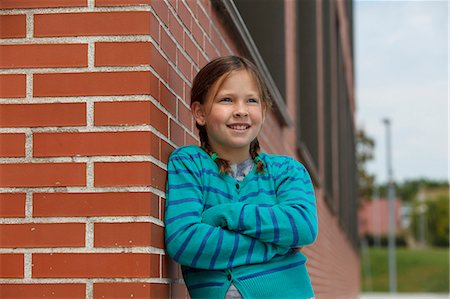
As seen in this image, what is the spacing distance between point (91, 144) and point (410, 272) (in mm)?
62767

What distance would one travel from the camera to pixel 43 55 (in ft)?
9.77

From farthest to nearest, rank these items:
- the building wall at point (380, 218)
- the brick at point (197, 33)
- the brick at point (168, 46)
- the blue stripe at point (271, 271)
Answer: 1. the building wall at point (380, 218)
2. the brick at point (197, 33)
3. the brick at point (168, 46)
4. the blue stripe at point (271, 271)

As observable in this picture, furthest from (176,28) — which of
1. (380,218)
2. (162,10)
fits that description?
(380,218)

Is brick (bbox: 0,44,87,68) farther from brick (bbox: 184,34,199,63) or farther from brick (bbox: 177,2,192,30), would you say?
brick (bbox: 184,34,199,63)

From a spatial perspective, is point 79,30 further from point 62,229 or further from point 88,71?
point 62,229

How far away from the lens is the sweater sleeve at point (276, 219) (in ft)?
9.84

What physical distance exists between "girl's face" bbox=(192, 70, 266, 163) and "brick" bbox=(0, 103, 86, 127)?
508 mm

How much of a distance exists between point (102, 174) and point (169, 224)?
0.31m

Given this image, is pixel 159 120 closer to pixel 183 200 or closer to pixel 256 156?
pixel 183 200

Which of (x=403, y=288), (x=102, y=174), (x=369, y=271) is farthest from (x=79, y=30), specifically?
(x=369, y=271)

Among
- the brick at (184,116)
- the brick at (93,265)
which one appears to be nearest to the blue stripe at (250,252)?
the brick at (93,265)

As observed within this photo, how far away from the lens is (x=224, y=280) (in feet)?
9.94

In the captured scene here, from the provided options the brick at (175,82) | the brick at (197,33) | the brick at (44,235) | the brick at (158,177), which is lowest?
the brick at (44,235)

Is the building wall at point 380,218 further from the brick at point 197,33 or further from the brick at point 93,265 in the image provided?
the brick at point 93,265
